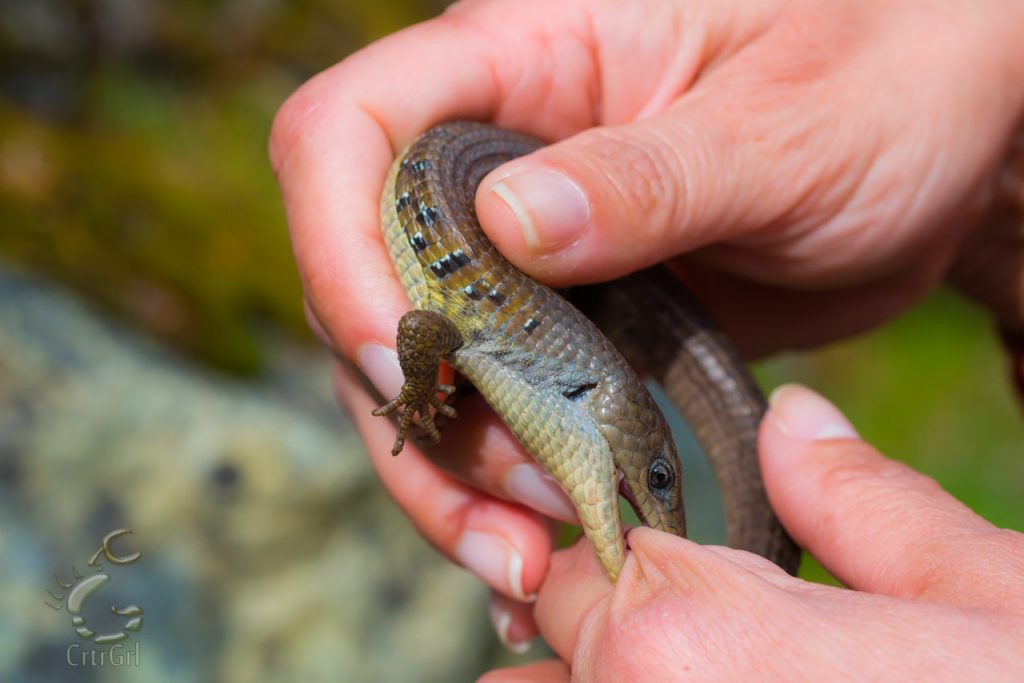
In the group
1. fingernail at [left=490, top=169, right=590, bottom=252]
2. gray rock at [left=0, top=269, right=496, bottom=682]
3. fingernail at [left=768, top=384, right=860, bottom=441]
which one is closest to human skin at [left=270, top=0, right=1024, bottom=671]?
fingernail at [left=490, top=169, right=590, bottom=252]

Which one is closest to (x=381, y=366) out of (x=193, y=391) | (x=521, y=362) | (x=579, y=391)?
(x=521, y=362)

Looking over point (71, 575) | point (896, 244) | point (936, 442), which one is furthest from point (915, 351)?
point (71, 575)

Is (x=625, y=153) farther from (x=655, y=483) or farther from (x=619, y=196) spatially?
(x=655, y=483)

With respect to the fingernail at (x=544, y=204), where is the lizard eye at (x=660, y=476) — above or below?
below

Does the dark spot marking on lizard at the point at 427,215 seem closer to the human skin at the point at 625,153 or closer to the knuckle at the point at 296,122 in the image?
the human skin at the point at 625,153

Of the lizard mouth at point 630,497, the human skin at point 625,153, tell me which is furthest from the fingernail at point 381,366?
the lizard mouth at point 630,497

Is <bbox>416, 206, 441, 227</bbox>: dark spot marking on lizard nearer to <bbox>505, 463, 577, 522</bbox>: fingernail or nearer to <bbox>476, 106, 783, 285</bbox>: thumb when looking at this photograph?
<bbox>476, 106, 783, 285</bbox>: thumb

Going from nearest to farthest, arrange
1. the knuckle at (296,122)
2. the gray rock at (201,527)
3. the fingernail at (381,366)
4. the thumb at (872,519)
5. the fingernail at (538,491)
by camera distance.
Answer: the thumb at (872,519) < the fingernail at (381,366) < the fingernail at (538,491) < the knuckle at (296,122) < the gray rock at (201,527)
